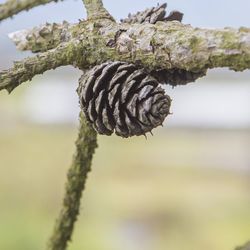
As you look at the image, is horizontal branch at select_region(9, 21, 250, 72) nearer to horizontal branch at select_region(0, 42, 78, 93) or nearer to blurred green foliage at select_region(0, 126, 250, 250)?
horizontal branch at select_region(0, 42, 78, 93)

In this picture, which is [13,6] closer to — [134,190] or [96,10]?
[96,10]

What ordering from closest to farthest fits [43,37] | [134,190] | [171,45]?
[171,45] < [43,37] < [134,190]

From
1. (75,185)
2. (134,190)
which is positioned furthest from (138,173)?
(75,185)

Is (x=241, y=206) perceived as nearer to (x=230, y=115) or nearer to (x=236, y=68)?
(x=230, y=115)

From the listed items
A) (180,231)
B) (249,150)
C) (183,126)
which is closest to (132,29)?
(180,231)

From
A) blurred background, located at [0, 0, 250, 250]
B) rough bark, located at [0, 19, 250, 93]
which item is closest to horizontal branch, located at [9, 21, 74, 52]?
rough bark, located at [0, 19, 250, 93]
